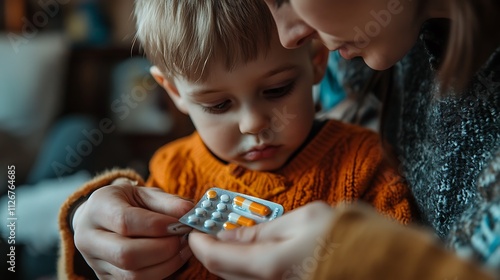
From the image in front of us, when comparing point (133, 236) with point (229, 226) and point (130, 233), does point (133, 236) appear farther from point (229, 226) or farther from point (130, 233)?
point (229, 226)

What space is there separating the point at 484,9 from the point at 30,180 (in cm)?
146

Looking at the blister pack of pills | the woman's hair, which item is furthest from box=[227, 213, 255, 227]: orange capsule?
the woman's hair

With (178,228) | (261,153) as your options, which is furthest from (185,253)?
(261,153)

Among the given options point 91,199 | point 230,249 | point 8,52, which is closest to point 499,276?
point 230,249

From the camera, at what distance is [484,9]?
1.57ft

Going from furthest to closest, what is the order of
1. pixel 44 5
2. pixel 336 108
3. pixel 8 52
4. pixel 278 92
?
pixel 44 5 → pixel 8 52 → pixel 336 108 → pixel 278 92

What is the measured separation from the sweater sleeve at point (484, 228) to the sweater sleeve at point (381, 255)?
0.03 meters

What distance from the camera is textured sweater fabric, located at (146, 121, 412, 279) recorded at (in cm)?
67

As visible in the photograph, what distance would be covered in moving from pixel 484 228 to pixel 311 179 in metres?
0.28

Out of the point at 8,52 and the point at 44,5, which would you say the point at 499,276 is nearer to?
the point at 8,52

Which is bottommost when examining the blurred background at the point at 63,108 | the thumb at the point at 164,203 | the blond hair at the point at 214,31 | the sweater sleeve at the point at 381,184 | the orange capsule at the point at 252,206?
the blurred background at the point at 63,108

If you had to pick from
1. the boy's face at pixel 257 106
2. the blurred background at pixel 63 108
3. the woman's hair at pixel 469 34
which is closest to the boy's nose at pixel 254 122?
the boy's face at pixel 257 106

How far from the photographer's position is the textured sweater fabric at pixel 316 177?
67 centimetres

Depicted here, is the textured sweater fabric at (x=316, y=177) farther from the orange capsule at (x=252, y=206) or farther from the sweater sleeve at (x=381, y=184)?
the orange capsule at (x=252, y=206)
